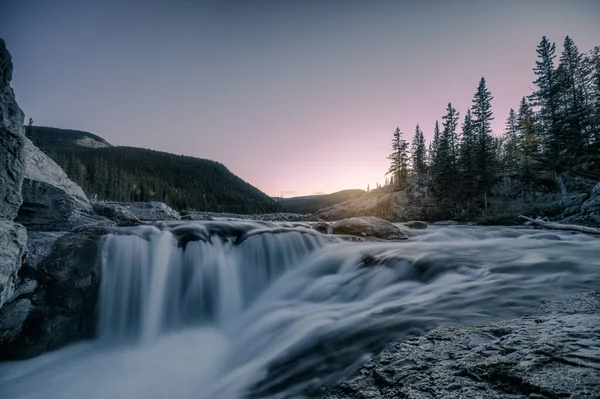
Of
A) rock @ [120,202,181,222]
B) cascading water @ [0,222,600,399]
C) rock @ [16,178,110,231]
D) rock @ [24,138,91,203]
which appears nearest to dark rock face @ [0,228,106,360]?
cascading water @ [0,222,600,399]

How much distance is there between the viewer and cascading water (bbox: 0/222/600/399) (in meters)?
3.61

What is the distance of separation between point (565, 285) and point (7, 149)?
9.45 m

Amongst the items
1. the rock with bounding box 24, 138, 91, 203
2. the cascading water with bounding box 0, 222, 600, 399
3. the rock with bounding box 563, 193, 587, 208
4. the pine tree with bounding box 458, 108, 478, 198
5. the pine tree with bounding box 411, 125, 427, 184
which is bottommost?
the cascading water with bounding box 0, 222, 600, 399

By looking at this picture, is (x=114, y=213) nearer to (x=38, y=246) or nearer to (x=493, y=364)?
(x=38, y=246)

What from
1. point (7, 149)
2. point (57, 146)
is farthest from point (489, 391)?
point (57, 146)

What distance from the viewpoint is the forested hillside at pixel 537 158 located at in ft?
80.6

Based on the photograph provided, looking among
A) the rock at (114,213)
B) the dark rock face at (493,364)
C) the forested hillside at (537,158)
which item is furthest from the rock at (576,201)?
the rock at (114,213)

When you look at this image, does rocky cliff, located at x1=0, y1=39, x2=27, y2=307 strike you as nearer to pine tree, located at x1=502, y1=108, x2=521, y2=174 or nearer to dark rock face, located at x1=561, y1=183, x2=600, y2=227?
dark rock face, located at x1=561, y1=183, x2=600, y2=227

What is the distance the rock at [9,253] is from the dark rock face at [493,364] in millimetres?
4652

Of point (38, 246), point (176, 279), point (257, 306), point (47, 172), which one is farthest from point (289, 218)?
point (38, 246)

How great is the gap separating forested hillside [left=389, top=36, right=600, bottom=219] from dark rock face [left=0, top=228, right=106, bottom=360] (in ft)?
88.6

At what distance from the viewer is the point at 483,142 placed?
31906 mm

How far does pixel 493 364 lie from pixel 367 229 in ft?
34.1

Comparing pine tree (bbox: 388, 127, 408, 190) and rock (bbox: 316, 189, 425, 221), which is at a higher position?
pine tree (bbox: 388, 127, 408, 190)
